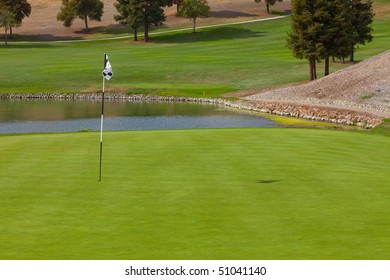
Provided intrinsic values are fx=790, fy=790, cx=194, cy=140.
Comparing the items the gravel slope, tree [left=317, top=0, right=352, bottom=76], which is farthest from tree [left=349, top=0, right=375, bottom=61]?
the gravel slope

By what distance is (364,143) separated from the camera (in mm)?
32281

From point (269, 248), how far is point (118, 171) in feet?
32.2

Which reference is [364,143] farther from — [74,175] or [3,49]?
[3,49]

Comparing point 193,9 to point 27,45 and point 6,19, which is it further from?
point 6,19

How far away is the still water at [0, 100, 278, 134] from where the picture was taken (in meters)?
56.8

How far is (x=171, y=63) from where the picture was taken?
9788cm

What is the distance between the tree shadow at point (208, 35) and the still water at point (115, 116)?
47.2 m

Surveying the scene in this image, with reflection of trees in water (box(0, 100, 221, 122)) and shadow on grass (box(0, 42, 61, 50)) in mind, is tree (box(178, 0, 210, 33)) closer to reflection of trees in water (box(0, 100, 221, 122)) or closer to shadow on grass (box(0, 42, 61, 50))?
shadow on grass (box(0, 42, 61, 50))

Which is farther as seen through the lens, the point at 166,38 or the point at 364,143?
the point at 166,38

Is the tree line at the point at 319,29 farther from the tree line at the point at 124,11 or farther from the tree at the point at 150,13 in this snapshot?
the tree line at the point at 124,11

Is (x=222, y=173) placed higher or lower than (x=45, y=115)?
higher

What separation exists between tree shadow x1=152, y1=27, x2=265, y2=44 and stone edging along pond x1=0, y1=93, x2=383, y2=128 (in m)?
42.8
